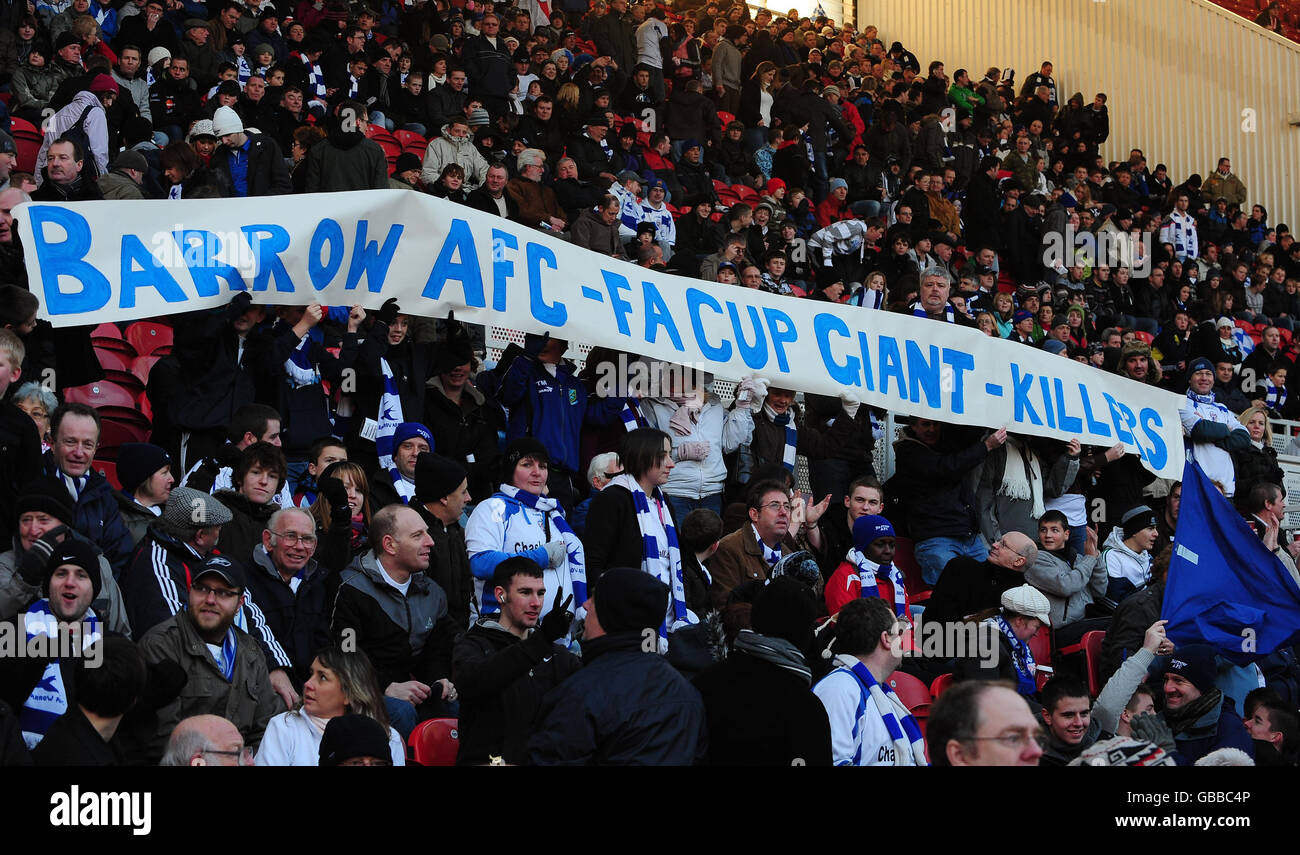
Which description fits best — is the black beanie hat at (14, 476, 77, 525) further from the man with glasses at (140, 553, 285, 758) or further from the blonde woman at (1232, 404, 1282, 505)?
the blonde woman at (1232, 404, 1282, 505)

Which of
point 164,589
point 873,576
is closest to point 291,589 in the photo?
point 164,589

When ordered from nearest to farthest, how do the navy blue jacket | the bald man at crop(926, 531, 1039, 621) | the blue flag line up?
the navy blue jacket
the blue flag
the bald man at crop(926, 531, 1039, 621)

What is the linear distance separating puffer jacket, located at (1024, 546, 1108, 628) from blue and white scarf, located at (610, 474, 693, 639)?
2.39 metres

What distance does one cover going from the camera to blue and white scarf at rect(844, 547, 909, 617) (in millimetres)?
7340

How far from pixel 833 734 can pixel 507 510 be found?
216 cm

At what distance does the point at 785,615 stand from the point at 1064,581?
400cm

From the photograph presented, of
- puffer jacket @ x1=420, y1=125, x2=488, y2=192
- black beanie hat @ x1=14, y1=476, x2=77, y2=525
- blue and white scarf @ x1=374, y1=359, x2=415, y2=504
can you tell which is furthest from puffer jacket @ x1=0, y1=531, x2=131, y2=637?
puffer jacket @ x1=420, y1=125, x2=488, y2=192

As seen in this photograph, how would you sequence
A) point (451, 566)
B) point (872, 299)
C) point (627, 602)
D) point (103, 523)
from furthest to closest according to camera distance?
point (872, 299)
point (451, 566)
point (103, 523)
point (627, 602)

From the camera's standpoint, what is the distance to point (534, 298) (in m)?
8.40

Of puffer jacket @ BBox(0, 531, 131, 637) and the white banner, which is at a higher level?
the white banner

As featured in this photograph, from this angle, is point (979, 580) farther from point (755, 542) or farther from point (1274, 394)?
point (1274, 394)
